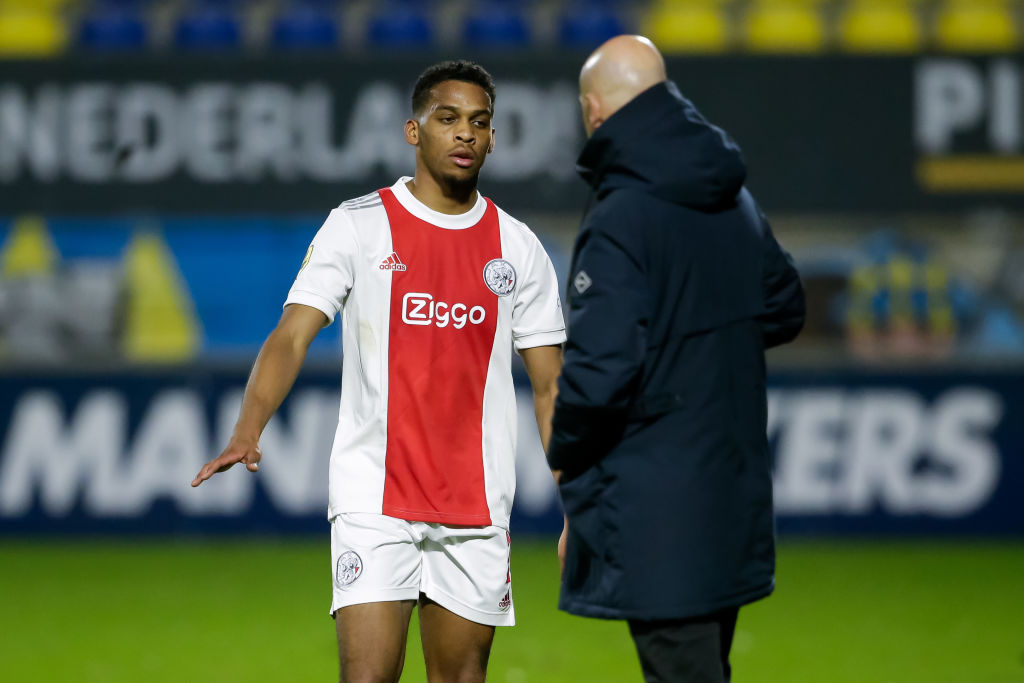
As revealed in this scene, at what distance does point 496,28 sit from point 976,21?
3.53 metres

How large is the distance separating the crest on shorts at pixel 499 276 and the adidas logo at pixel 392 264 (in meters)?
0.21

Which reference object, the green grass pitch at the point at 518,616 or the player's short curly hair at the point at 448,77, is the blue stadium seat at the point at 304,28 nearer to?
the green grass pitch at the point at 518,616

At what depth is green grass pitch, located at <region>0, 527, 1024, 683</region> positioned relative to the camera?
5.71m

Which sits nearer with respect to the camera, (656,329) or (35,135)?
(656,329)

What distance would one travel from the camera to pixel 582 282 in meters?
2.87

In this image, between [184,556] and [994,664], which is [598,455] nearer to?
[994,664]

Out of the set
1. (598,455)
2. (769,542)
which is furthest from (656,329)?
(769,542)

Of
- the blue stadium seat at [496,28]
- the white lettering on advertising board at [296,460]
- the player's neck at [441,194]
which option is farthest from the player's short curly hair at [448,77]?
the blue stadium seat at [496,28]

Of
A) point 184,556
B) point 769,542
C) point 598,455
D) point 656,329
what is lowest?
point 184,556

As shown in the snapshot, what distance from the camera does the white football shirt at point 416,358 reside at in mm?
3455

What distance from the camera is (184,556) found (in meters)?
8.77

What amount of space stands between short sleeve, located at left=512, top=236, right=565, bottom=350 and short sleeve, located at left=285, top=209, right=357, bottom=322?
46 cm

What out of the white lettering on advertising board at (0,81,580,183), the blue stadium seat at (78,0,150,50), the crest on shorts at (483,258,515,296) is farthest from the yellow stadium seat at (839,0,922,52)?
the crest on shorts at (483,258,515,296)

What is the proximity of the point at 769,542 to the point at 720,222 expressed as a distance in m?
0.69
